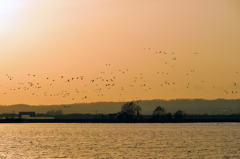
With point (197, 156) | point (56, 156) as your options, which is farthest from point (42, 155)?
point (197, 156)

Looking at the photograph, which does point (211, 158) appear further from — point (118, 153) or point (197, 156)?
point (118, 153)

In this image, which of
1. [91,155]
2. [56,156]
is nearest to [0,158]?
[56,156]

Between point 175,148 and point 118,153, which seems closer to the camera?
point 118,153

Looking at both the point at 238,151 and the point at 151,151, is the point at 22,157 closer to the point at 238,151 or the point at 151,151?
the point at 151,151

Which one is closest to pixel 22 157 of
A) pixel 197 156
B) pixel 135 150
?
pixel 135 150

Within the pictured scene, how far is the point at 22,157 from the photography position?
82.8m

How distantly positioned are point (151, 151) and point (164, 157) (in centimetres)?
1000

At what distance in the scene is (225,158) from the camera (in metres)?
81.4

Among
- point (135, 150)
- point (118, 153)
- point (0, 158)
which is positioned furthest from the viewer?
point (135, 150)

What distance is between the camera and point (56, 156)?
273 ft

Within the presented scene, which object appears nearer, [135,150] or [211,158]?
[211,158]

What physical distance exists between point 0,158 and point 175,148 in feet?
117

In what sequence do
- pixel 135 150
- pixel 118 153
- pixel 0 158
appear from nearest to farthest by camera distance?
pixel 0 158
pixel 118 153
pixel 135 150

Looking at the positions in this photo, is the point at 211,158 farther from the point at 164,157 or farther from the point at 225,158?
the point at 164,157
